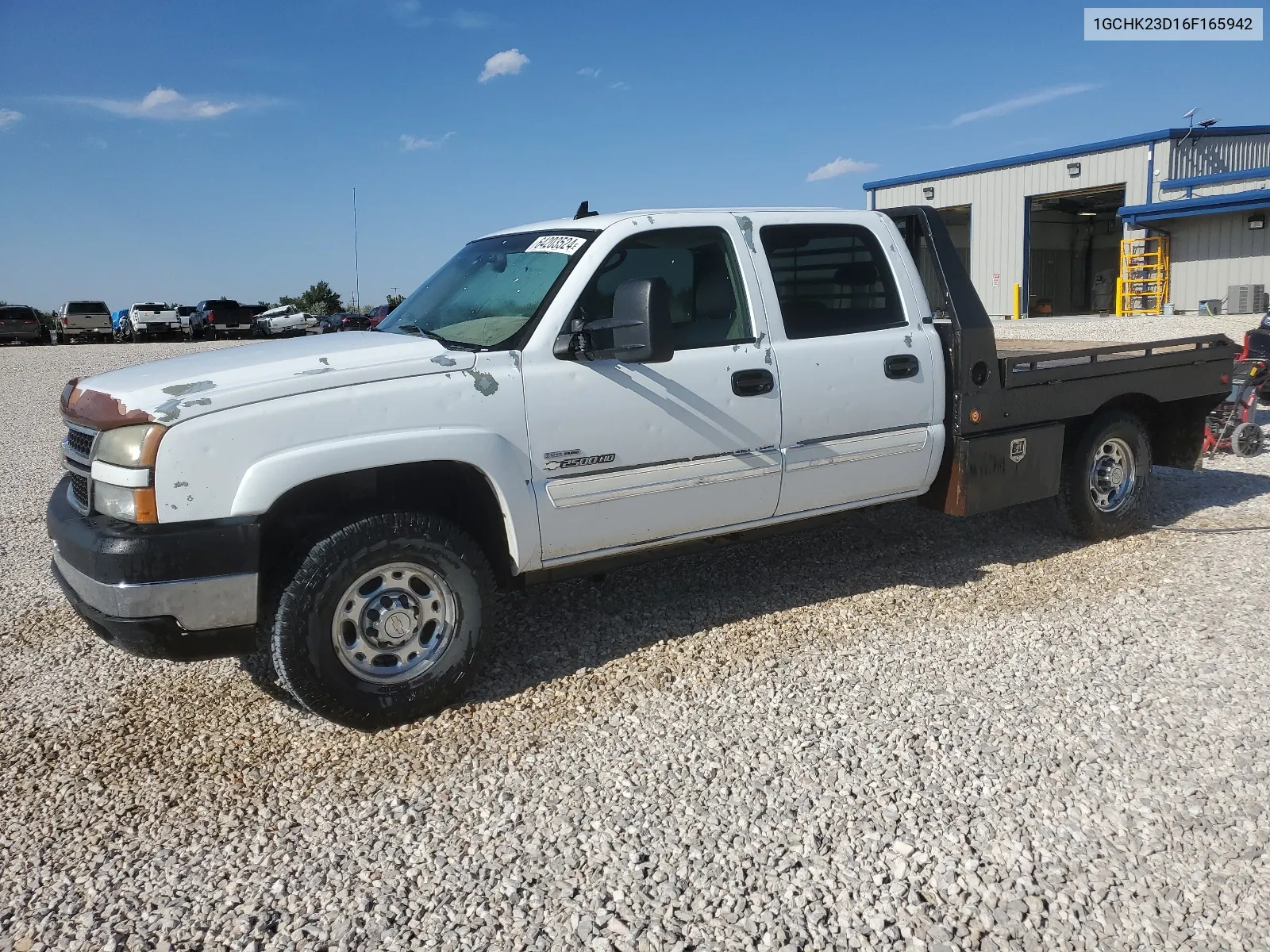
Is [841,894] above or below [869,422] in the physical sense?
below

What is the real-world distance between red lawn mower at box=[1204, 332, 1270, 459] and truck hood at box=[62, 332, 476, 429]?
24.9 ft

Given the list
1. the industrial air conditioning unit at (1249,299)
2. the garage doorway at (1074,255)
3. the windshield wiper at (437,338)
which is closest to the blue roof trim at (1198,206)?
the industrial air conditioning unit at (1249,299)

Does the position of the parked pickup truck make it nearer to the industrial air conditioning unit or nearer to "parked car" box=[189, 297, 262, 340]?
the industrial air conditioning unit

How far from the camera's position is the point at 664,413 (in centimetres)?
435

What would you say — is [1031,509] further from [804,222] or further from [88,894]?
[88,894]

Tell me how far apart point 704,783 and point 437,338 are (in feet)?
7.22

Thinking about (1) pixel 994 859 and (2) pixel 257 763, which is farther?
(2) pixel 257 763

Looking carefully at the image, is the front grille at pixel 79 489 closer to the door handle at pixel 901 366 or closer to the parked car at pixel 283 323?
the door handle at pixel 901 366

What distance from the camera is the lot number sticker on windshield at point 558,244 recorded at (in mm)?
4418

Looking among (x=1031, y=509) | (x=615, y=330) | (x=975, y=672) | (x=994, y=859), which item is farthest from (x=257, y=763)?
(x=1031, y=509)

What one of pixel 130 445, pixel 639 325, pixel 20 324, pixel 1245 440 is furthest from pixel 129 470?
pixel 20 324

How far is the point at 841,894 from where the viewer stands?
2.79m

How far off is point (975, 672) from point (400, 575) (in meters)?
2.46

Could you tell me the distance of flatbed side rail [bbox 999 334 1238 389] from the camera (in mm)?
5527
